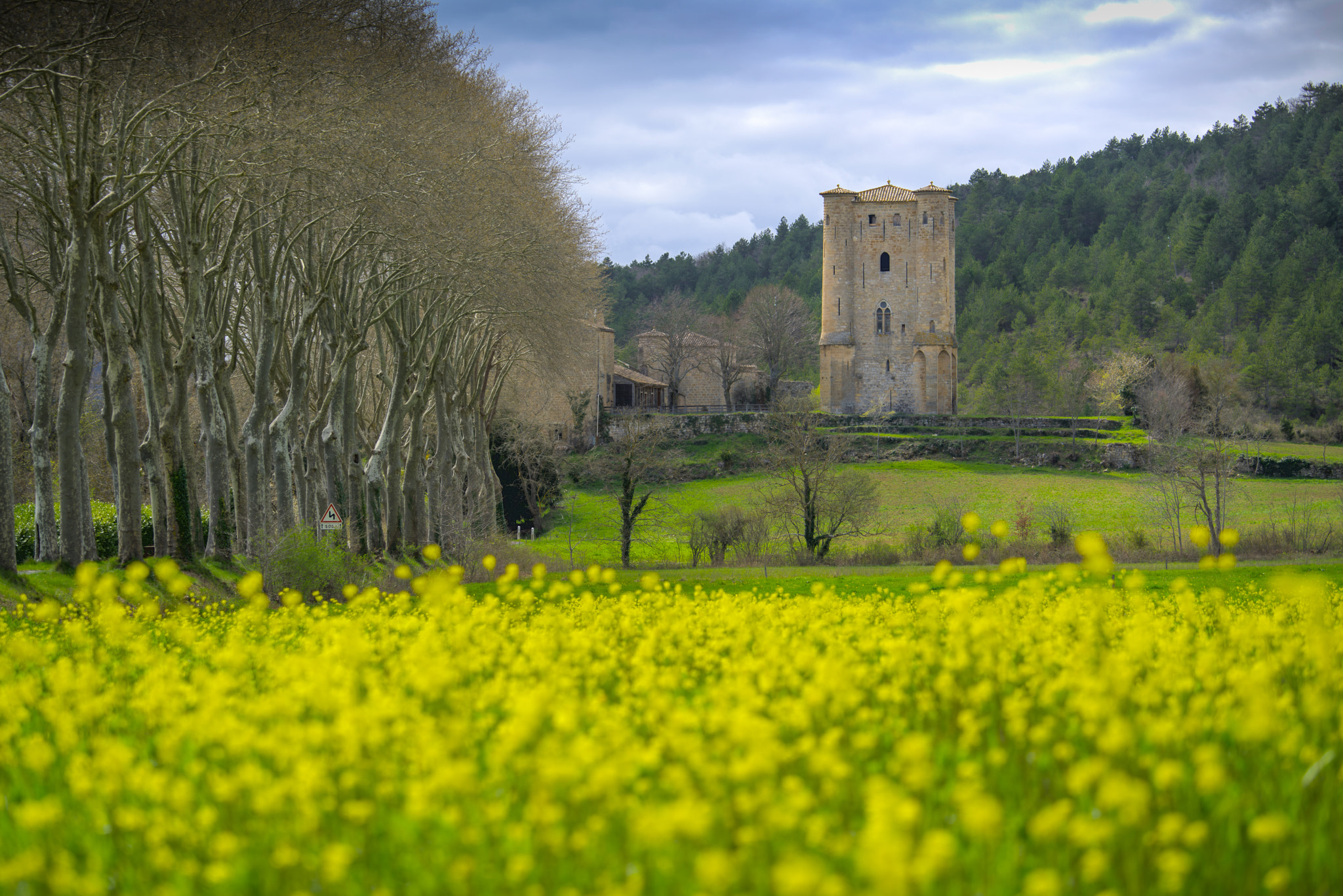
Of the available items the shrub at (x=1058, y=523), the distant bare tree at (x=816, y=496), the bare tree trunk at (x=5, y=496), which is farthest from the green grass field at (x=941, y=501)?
the bare tree trunk at (x=5, y=496)

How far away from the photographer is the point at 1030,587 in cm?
738

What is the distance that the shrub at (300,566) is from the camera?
1752 cm

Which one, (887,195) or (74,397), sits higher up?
(887,195)

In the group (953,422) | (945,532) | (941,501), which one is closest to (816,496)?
(945,532)

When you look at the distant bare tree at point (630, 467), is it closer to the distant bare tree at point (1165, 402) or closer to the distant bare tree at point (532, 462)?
the distant bare tree at point (532, 462)

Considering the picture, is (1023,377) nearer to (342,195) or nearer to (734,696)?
(342,195)

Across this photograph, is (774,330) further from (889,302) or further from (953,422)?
(953,422)

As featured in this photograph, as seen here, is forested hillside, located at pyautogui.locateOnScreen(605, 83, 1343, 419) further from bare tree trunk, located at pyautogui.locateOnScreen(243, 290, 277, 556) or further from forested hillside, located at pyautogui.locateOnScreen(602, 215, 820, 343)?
bare tree trunk, located at pyautogui.locateOnScreen(243, 290, 277, 556)

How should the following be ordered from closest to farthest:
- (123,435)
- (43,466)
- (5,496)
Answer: (5,496) < (123,435) < (43,466)

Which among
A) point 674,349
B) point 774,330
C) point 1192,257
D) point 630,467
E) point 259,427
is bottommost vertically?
point 630,467

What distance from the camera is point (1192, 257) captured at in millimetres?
94750

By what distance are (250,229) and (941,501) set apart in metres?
36.5

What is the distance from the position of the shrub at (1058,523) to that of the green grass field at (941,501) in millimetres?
539

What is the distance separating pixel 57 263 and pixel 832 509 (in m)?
24.6
